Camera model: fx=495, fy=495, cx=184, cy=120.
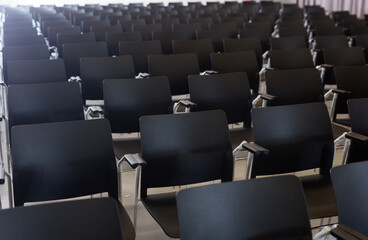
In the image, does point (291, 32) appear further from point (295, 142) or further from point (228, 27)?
point (295, 142)

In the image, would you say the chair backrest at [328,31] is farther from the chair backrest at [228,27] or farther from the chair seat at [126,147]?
the chair seat at [126,147]

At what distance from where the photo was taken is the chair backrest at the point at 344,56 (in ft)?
16.8

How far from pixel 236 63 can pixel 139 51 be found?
1.12m

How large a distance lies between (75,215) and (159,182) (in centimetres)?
108

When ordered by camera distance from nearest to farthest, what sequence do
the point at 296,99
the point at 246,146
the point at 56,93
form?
the point at 246,146, the point at 56,93, the point at 296,99

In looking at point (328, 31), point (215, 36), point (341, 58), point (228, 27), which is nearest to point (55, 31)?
point (215, 36)

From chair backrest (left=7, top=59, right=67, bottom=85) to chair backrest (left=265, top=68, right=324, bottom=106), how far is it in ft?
5.69

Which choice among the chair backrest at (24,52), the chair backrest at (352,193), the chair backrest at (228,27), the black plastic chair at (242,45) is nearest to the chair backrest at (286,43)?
the black plastic chair at (242,45)

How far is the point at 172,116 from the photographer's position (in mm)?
2773

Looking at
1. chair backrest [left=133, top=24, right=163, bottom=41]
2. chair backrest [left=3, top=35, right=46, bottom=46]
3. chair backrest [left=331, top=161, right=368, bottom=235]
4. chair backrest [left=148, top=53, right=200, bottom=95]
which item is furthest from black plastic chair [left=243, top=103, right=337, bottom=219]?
chair backrest [left=133, top=24, right=163, bottom=41]

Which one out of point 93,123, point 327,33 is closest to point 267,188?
point 93,123

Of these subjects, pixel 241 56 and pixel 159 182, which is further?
pixel 241 56

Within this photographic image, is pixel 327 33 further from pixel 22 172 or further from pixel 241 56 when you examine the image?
pixel 22 172

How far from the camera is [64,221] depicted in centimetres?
170
